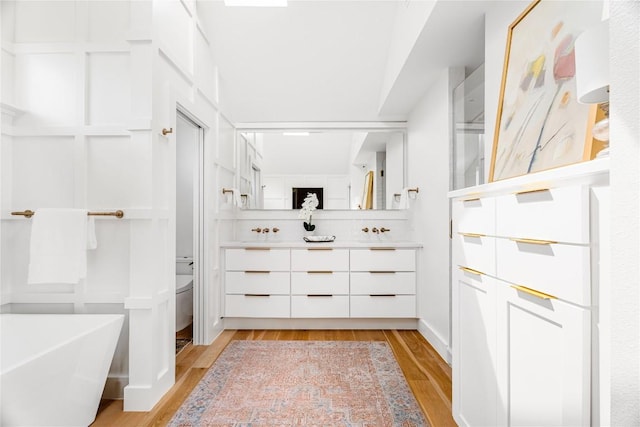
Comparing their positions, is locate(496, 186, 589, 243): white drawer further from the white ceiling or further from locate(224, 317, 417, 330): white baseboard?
locate(224, 317, 417, 330): white baseboard

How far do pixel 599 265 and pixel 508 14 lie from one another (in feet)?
4.92

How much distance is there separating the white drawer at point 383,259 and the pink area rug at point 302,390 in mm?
717

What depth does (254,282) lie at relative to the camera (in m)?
3.13

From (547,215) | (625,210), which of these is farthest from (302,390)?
(625,210)

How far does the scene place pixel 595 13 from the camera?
3.85 feet

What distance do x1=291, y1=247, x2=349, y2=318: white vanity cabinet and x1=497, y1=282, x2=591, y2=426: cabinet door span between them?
1995 millimetres

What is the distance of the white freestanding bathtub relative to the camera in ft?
4.06

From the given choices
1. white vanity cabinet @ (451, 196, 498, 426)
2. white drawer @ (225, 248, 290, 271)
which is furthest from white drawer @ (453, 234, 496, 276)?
white drawer @ (225, 248, 290, 271)

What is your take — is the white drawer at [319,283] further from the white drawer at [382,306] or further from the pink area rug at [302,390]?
the pink area rug at [302,390]

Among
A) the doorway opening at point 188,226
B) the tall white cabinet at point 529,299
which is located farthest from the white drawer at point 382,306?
the tall white cabinet at point 529,299

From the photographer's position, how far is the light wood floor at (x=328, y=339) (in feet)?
5.71

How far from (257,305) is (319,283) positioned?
0.62 meters

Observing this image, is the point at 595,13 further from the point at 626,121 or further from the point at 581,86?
the point at 626,121

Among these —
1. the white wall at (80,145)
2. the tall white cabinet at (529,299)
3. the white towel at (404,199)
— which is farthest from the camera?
the white towel at (404,199)
